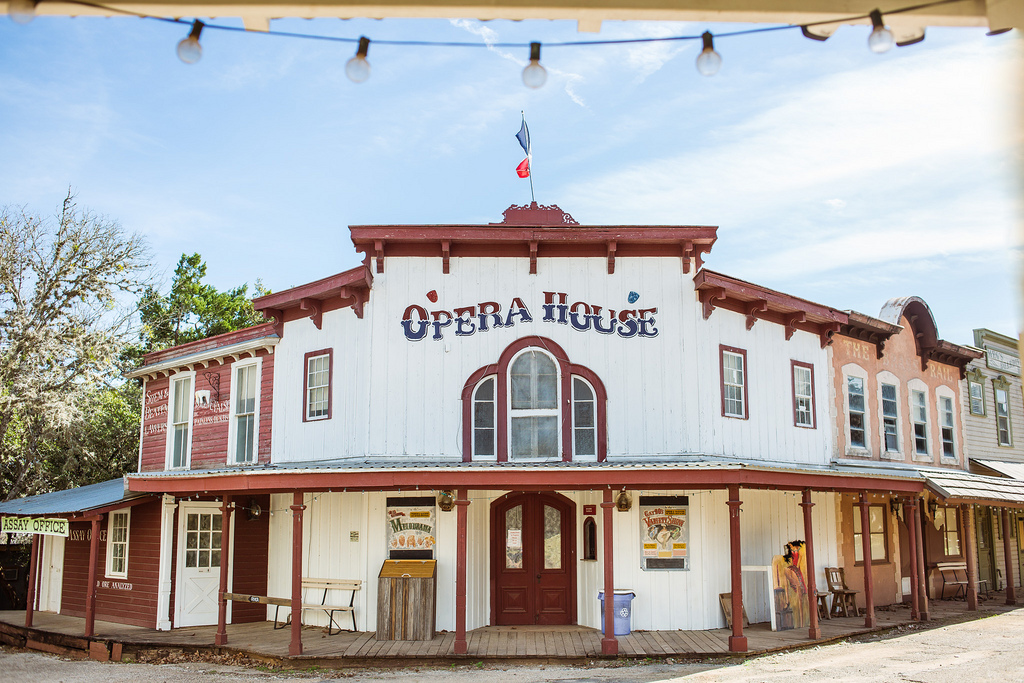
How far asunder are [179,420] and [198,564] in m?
3.70

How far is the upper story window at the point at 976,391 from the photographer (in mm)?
22969

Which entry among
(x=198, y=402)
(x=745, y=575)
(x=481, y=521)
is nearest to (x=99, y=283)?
(x=198, y=402)

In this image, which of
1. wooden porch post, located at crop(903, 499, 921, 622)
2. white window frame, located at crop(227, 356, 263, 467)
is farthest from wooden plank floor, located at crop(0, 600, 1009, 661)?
white window frame, located at crop(227, 356, 263, 467)

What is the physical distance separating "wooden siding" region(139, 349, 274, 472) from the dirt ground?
464cm

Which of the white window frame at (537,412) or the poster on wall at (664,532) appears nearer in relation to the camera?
the poster on wall at (664,532)

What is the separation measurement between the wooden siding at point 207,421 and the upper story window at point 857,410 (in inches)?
471

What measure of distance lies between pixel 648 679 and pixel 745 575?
4862 mm

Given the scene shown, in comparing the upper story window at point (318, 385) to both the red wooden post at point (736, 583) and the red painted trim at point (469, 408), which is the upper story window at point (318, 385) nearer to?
the red painted trim at point (469, 408)

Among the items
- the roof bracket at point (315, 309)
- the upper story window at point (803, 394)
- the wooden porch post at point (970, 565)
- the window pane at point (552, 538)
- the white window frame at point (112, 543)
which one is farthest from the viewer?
the wooden porch post at point (970, 565)

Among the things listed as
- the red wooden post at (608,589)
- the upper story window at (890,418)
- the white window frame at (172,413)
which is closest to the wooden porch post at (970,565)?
Answer: the upper story window at (890,418)

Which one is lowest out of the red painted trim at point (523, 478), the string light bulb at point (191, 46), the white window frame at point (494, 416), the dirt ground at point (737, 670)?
the dirt ground at point (737, 670)

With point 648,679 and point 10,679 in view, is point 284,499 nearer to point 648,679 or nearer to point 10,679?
point 10,679

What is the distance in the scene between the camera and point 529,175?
16578 millimetres

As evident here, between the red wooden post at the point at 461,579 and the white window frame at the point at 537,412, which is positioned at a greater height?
the white window frame at the point at 537,412
